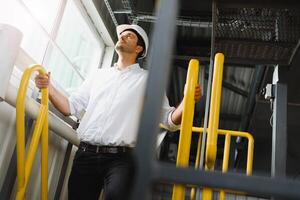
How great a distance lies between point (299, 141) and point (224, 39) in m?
3.34

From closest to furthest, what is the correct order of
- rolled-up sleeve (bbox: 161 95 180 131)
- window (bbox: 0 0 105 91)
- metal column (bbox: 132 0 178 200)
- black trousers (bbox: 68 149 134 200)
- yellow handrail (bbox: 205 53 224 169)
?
1. metal column (bbox: 132 0 178 200)
2. yellow handrail (bbox: 205 53 224 169)
3. black trousers (bbox: 68 149 134 200)
4. rolled-up sleeve (bbox: 161 95 180 131)
5. window (bbox: 0 0 105 91)

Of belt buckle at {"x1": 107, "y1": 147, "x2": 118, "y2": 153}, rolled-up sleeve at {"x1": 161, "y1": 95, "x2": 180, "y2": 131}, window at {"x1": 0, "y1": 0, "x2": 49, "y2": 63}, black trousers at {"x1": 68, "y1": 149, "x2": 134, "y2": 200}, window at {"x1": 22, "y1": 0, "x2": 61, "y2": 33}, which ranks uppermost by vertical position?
window at {"x1": 22, "y1": 0, "x2": 61, "y2": 33}

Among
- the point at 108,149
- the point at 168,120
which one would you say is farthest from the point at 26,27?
the point at 168,120

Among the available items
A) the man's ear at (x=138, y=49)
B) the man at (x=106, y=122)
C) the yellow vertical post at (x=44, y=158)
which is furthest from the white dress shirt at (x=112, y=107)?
the yellow vertical post at (x=44, y=158)

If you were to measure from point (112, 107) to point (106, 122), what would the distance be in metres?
0.10

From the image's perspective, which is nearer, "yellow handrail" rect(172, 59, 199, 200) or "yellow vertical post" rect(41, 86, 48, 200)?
"yellow handrail" rect(172, 59, 199, 200)

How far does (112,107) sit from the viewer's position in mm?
1918

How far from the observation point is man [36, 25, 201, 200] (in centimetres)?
175

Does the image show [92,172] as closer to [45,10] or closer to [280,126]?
[280,126]

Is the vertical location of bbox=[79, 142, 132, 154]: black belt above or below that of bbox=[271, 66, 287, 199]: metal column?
below

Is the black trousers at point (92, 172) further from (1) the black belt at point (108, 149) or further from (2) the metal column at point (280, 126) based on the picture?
(2) the metal column at point (280, 126)

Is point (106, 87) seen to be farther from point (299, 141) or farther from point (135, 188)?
point (299, 141)

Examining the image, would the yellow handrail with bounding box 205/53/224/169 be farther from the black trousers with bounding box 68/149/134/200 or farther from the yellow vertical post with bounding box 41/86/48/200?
the yellow vertical post with bounding box 41/86/48/200

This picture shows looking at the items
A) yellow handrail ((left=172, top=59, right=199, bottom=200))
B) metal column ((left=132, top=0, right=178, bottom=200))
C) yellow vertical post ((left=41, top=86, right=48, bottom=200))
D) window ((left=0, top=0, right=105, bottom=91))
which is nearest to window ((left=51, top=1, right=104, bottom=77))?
window ((left=0, top=0, right=105, bottom=91))
